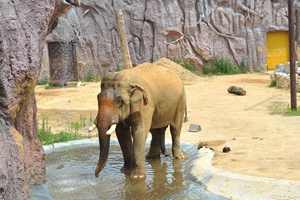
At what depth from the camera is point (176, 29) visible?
24328mm

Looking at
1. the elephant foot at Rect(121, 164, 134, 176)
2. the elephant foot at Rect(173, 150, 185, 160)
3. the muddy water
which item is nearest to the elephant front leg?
the muddy water

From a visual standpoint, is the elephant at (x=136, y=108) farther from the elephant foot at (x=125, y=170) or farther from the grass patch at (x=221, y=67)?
the grass patch at (x=221, y=67)

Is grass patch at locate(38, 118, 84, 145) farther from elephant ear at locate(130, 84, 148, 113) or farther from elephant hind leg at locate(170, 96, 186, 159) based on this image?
elephant ear at locate(130, 84, 148, 113)

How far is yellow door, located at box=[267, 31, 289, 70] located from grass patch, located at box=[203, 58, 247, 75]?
7.15ft

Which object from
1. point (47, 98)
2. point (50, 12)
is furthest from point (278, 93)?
point (50, 12)

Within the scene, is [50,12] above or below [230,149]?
above

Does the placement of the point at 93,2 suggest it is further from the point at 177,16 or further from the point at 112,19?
the point at 177,16

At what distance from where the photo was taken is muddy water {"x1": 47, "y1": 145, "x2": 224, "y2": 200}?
586 centimetres

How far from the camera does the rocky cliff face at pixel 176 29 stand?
918 inches

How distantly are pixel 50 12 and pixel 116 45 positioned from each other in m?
20.5

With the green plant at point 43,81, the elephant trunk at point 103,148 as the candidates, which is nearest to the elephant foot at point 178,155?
the elephant trunk at point 103,148

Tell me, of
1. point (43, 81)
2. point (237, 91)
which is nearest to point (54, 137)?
point (237, 91)

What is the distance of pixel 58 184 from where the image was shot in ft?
21.2

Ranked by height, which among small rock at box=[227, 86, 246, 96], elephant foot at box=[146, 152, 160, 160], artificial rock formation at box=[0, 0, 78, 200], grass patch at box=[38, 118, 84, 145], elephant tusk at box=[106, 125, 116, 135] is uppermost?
artificial rock formation at box=[0, 0, 78, 200]
